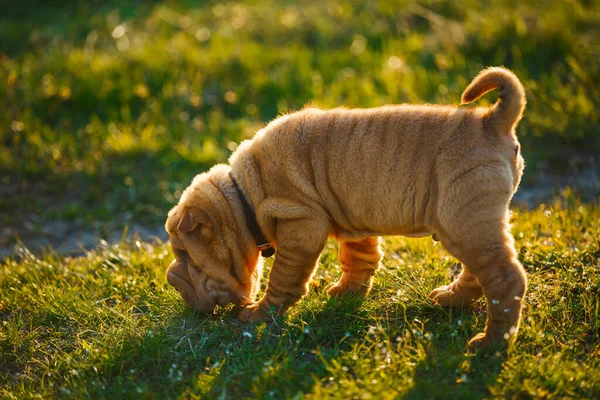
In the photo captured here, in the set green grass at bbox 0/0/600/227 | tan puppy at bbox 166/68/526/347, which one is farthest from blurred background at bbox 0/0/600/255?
tan puppy at bbox 166/68/526/347

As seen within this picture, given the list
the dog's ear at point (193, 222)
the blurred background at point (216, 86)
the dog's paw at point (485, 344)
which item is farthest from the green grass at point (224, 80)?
the dog's paw at point (485, 344)

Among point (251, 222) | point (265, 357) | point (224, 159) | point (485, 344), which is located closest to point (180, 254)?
point (251, 222)

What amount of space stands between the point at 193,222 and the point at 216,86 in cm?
497

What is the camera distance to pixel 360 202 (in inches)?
161

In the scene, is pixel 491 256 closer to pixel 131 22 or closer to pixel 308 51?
pixel 308 51

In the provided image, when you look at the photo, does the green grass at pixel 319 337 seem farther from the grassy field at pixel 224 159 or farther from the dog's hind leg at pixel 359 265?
the dog's hind leg at pixel 359 265

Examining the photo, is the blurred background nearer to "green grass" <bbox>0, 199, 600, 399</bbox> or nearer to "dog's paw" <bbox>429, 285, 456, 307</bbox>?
"green grass" <bbox>0, 199, 600, 399</bbox>

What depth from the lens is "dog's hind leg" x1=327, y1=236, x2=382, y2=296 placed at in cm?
455

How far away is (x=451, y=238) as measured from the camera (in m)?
3.68

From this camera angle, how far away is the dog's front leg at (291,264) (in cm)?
414

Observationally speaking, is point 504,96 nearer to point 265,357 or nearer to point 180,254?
point 265,357

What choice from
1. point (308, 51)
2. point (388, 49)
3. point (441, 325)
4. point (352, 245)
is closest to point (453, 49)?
point (388, 49)

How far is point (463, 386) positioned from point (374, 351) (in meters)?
0.61

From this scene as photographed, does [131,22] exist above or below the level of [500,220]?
above
